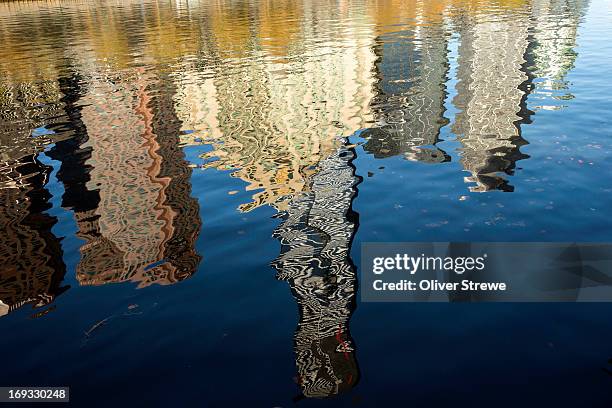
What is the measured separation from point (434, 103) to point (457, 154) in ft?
36.0

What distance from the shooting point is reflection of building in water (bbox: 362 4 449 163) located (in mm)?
26172

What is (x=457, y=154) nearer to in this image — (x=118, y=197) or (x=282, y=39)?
(x=118, y=197)

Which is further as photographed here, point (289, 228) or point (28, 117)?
point (28, 117)

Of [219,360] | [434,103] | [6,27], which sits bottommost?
[219,360]

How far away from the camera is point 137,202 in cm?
2136

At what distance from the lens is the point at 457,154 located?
79.7 ft

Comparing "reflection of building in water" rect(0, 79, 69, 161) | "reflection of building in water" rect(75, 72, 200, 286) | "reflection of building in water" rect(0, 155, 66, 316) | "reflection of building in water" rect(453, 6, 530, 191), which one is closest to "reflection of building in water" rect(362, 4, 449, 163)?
"reflection of building in water" rect(453, 6, 530, 191)

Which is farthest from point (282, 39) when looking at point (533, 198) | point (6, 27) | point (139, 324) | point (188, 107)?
point (6, 27)

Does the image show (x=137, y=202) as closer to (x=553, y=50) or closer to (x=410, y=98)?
(x=410, y=98)

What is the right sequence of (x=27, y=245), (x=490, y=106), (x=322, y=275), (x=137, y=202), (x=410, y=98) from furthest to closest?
(x=410, y=98) < (x=490, y=106) < (x=137, y=202) < (x=27, y=245) < (x=322, y=275)

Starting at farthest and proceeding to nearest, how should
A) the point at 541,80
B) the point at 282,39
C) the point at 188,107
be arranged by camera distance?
the point at 282,39 < the point at 541,80 < the point at 188,107

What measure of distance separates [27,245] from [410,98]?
28698 millimetres

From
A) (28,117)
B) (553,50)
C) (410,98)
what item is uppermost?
(553,50)

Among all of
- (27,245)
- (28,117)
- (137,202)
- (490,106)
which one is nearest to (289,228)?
(137,202)
